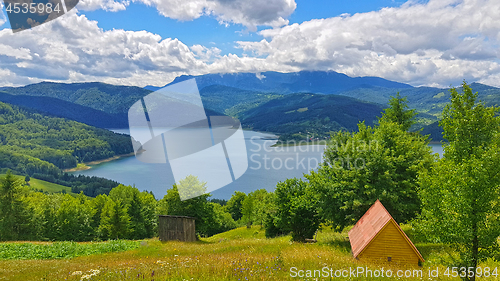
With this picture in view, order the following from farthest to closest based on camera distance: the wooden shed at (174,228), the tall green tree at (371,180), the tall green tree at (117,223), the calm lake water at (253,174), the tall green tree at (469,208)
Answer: the calm lake water at (253,174) < the tall green tree at (117,223) < the wooden shed at (174,228) < the tall green tree at (371,180) < the tall green tree at (469,208)

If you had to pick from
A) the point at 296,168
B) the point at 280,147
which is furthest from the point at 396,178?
the point at 280,147

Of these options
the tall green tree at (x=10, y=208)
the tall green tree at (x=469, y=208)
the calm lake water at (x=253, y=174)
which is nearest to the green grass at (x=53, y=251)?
the tall green tree at (x=469, y=208)

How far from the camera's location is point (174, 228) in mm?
23266

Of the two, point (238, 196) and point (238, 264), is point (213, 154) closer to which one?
point (238, 264)

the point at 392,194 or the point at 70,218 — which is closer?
the point at 392,194

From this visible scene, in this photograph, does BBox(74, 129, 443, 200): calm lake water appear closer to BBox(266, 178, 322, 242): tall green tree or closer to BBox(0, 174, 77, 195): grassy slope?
BBox(0, 174, 77, 195): grassy slope

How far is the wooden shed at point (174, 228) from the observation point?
74.9ft

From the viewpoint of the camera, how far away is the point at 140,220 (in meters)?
58.9

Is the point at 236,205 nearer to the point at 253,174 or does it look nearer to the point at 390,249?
the point at 253,174

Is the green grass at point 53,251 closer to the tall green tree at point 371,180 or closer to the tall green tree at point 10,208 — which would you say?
the tall green tree at point 371,180

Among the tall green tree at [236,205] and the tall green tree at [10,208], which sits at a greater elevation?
the tall green tree at [10,208]

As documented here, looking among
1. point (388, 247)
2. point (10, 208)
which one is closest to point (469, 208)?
point (388, 247)

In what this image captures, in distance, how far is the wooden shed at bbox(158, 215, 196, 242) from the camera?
2283 cm

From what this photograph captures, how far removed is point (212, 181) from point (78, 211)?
195ft
